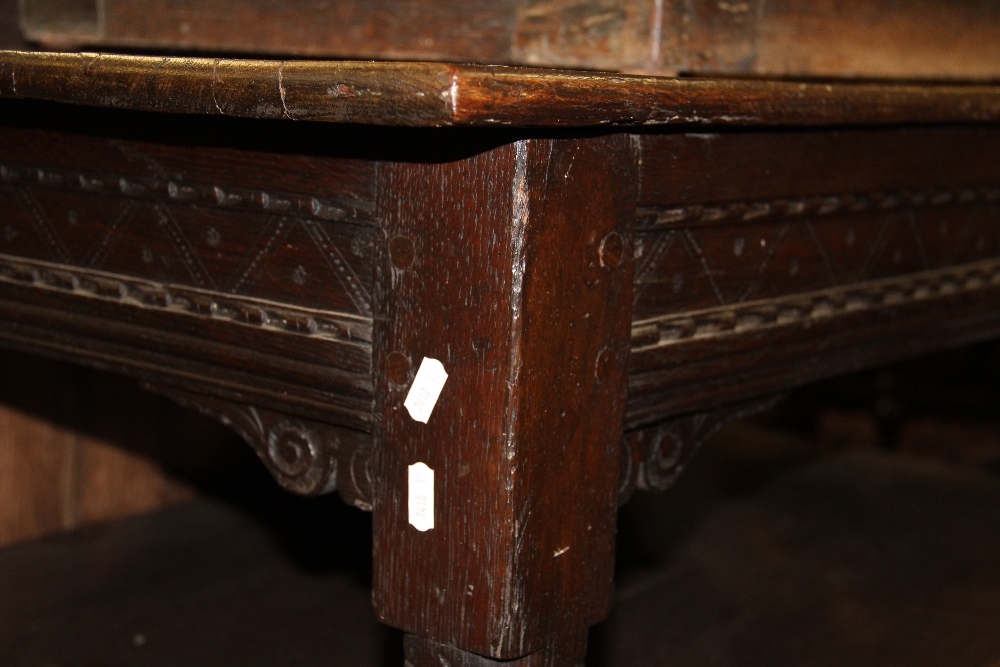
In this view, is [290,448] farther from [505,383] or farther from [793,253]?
[793,253]

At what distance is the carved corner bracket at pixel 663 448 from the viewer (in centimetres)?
91

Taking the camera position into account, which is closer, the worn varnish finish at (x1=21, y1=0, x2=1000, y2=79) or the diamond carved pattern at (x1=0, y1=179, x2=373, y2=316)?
the diamond carved pattern at (x1=0, y1=179, x2=373, y2=316)

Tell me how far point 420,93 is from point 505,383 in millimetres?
178

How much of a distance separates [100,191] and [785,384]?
0.53 m

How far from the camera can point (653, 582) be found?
66.4 inches

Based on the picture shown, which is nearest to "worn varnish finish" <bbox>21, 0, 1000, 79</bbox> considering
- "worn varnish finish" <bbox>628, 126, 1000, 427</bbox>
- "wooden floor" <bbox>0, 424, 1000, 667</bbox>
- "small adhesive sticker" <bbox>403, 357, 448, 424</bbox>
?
"worn varnish finish" <bbox>628, 126, 1000, 427</bbox>

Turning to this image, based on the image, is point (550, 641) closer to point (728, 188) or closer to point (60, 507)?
point (728, 188)

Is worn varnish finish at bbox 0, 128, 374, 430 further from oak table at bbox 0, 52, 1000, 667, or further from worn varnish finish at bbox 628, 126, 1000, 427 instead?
worn varnish finish at bbox 628, 126, 1000, 427

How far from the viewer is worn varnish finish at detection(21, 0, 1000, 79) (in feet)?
3.22

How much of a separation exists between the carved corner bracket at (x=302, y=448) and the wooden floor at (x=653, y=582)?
52cm

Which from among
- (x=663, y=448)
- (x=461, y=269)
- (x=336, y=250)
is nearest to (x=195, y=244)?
(x=336, y=250)

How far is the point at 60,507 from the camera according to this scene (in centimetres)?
177

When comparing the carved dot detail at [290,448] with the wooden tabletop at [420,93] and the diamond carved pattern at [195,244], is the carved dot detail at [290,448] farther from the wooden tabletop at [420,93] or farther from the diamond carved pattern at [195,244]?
the wooden tabletop at [420,93]

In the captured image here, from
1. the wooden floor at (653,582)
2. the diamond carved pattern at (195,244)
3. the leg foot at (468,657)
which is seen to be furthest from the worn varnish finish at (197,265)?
the wooden floor at (653,582)
